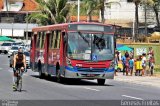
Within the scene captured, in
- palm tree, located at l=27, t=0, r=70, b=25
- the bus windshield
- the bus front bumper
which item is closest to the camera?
the bus front bumper

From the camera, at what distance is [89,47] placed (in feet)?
100

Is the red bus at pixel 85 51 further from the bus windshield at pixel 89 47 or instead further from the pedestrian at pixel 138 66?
the pedestrian at pixel 138 66

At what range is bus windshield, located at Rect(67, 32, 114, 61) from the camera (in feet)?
99.8

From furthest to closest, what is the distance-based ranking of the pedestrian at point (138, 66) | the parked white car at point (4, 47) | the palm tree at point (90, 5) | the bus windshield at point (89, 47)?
the parked white car at point (4, 47)
the palm tree at point (90, 5)
the pedestrian at point (138, 66)
the bus windshield at point (89, 47)

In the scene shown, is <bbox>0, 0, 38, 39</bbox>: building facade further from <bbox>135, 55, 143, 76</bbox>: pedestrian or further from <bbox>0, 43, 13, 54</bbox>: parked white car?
<bbox>135, 55, 143, 76</bbox>: pedestrian

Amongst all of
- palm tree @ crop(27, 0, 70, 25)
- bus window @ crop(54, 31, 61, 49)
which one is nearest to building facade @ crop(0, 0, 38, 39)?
palm tree @ crop(27, 0, 70, 25)

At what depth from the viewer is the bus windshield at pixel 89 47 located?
30.4m

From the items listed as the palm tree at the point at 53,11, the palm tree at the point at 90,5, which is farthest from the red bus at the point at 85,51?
the palm tree at the point at 53,11

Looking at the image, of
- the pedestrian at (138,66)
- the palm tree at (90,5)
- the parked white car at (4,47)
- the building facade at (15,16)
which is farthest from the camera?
the building facade at (15,16)

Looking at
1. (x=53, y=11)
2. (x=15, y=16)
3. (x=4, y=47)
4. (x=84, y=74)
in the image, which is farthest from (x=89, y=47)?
(x=15, y=16)

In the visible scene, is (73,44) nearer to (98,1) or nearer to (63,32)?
(63,32)

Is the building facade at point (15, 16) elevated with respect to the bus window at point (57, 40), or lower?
elevated

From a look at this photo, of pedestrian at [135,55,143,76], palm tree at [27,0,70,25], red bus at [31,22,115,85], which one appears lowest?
pedestrian at [135,55,143,76]

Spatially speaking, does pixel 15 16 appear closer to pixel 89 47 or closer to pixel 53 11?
pixel 53 11
